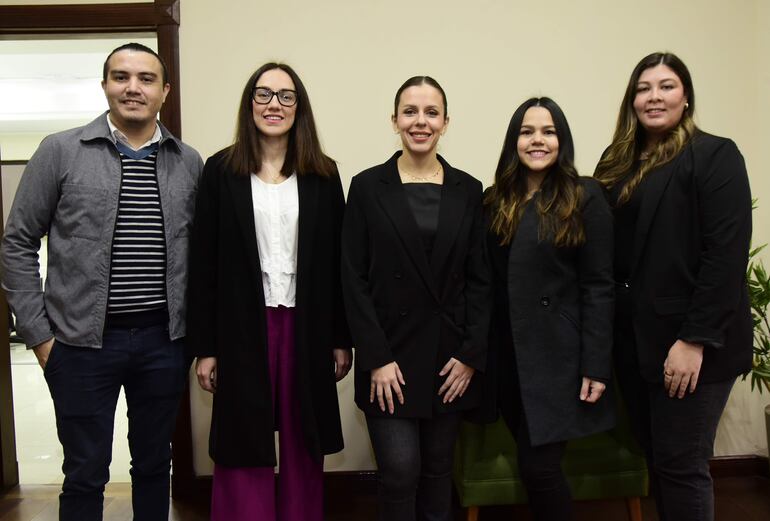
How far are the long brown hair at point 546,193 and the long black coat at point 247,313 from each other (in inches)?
21.6

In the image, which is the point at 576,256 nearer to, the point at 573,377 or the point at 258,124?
the point at 573,377

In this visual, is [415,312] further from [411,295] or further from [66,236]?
[66,236]

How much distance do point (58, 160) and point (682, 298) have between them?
1875 mm

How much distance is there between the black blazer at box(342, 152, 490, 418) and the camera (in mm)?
1626

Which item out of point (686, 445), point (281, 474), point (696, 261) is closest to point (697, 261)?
point (696, 261)

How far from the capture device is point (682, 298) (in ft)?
5.09

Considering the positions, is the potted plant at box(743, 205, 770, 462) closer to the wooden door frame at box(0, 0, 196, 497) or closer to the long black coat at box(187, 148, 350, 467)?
the long black coat at box(187, 148, 350, 467)

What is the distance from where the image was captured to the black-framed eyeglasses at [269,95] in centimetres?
173

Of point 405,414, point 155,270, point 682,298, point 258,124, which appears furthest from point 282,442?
point 682,298

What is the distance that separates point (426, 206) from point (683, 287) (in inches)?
30.0

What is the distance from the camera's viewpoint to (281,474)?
1835 millimetres

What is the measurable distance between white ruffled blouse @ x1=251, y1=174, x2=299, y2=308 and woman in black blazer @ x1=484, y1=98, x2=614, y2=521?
0.65 m

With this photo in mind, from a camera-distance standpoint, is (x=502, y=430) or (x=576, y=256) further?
(x=502, y=430)

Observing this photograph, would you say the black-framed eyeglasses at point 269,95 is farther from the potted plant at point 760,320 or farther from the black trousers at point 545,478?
the potted plant at point 760,320
